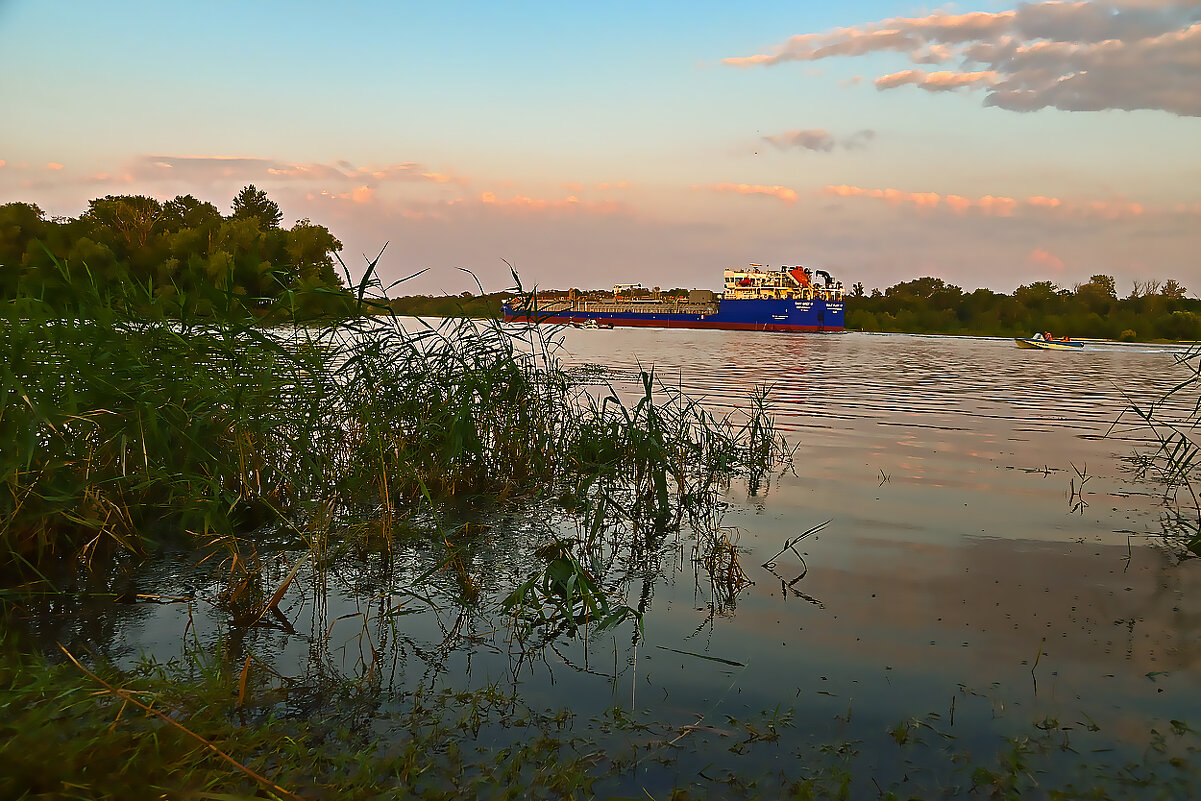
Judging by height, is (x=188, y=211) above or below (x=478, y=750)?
above

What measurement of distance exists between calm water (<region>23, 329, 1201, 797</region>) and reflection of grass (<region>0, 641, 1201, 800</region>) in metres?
0.05

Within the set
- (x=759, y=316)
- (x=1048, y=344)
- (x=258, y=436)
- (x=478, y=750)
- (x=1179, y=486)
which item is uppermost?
(x=759, y=316)

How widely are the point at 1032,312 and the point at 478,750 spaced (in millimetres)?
78653

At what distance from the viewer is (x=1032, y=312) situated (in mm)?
70438

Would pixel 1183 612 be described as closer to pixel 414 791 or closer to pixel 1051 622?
pixel 1051 622

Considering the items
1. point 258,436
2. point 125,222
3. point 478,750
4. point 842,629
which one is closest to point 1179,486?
point 842,629

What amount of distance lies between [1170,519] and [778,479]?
10.9 ft

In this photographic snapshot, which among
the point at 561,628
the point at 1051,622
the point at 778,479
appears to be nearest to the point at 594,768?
the point at 561,628

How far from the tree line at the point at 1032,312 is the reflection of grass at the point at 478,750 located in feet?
206

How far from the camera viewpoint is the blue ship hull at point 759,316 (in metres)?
74.3

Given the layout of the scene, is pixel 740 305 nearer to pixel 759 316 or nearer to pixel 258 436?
pixel 759 316

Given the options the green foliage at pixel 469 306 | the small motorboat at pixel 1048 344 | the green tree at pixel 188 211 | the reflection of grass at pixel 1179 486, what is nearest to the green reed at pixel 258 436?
the green foliage at pixel 469 306

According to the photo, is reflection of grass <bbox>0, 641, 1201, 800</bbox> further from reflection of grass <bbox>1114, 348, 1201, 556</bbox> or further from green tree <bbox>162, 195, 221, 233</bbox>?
green tree <bbox>162, 195, 221, 233</bbox>

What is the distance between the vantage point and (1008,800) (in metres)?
2.53
